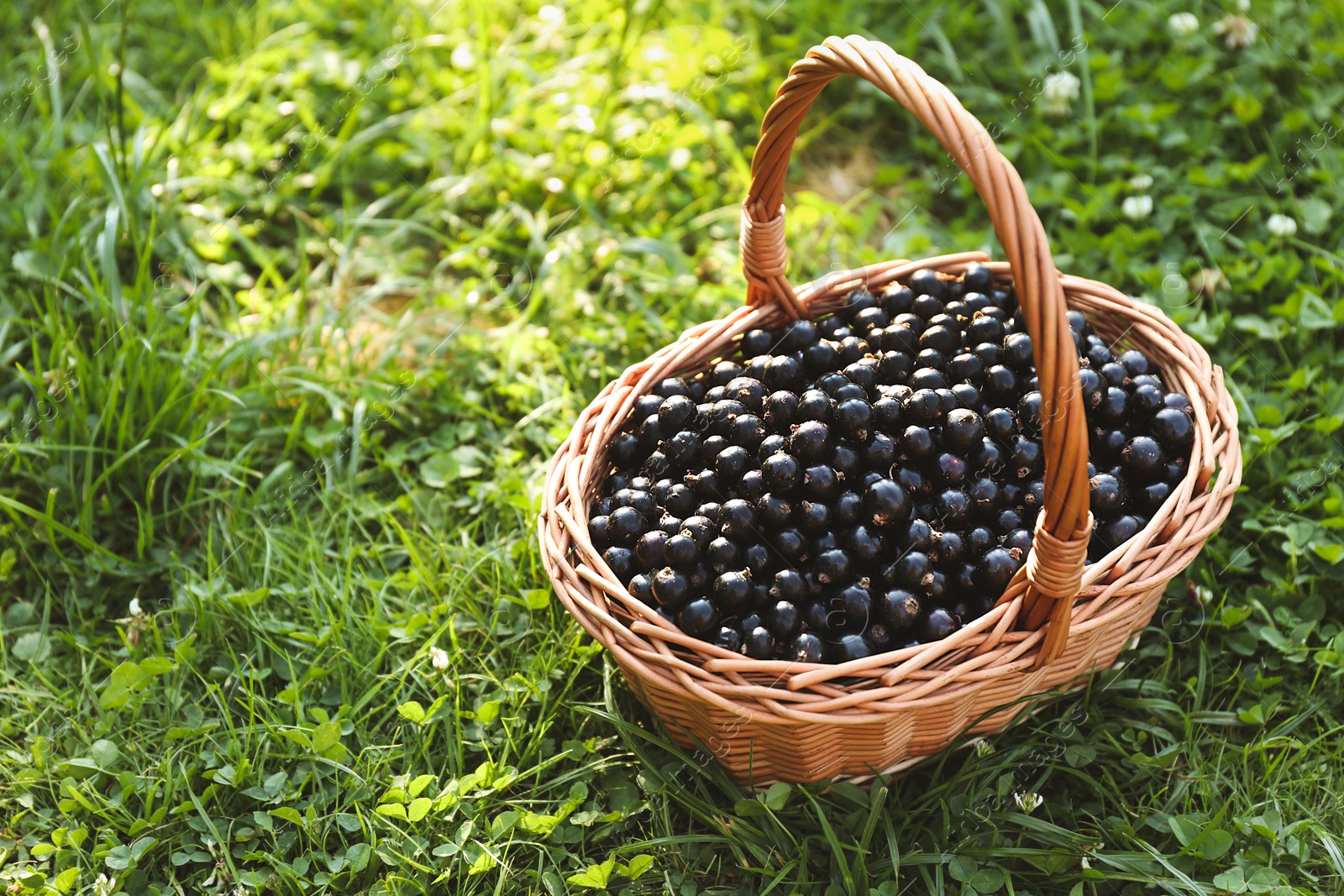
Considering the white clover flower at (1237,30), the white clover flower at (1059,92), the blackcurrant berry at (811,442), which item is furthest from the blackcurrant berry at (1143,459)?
the white clover flower at (1237,30)

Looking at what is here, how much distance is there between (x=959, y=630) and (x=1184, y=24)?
8.65 feet

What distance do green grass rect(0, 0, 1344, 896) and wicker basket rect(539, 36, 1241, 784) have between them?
0.15m

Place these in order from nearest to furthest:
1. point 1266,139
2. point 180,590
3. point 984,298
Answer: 1. point 984,298
2. point 180,590
3. point 1266,139

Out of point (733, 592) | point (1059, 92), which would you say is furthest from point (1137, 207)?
point (733, 592)

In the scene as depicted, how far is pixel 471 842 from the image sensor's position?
5.99 feet

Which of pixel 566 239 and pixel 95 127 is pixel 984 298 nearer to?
pixel 566 239

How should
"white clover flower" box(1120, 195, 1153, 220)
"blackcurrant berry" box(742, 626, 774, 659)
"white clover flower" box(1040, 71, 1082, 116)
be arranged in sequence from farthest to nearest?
"white clover flower" box(1040, 71, 1082, 116)
"white clover flower" box(1120, 195, 1153, 220)
"blackcurrant berry" box(742, 626, 774, 659)

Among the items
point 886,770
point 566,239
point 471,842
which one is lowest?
point 471,842

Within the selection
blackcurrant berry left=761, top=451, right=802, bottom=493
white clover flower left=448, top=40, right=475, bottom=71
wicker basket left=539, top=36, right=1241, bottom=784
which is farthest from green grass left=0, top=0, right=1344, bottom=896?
blackcurrant berry left=761, top=451, right=802, bottom=493

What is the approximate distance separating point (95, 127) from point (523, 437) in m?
1.84

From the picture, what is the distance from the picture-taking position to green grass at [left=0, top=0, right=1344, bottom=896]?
1.84 m

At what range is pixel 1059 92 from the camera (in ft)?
10.3

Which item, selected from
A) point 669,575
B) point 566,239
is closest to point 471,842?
point 669,575

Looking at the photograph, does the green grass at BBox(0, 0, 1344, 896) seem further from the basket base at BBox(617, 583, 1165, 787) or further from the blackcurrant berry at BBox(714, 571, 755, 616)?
the blackcurrant berry at BBox(714, 571, 755, 616)
